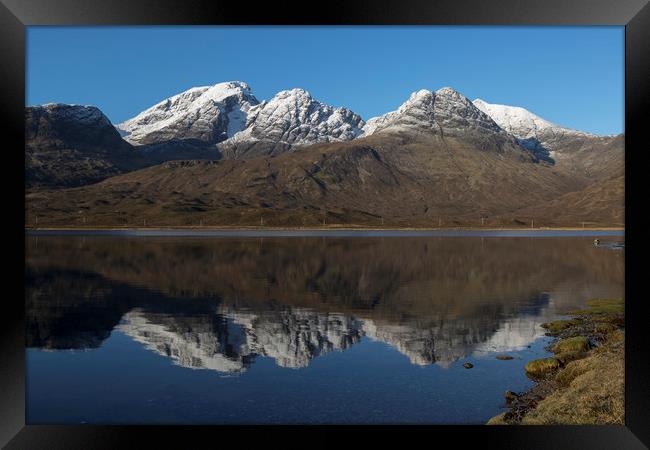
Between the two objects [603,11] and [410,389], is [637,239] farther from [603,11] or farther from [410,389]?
[410,389]

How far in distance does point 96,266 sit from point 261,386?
58601 millimetres

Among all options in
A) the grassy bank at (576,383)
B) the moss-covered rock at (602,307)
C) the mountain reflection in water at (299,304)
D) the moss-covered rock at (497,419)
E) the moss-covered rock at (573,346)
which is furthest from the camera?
the moss-covered rock at (602,307)

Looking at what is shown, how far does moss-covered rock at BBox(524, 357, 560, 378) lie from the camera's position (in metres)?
23.3

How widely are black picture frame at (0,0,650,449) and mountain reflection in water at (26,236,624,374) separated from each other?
1532 cm

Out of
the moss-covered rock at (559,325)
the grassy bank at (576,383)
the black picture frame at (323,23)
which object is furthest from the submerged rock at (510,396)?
the moss-covered rock at (559,325)

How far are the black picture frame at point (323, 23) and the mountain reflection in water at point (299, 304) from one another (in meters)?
15.3

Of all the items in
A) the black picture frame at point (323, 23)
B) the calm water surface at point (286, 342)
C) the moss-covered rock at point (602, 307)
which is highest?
the black picture frame at point (323, 23)

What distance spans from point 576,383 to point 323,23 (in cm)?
1388

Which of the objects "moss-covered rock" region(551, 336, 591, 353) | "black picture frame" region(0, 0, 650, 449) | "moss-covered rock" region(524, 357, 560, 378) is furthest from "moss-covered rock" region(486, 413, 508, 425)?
"moss-covered rock" region(551, 336, 591, 353)

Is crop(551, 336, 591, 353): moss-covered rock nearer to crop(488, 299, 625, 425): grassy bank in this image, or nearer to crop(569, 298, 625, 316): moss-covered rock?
crop(488, 299, 625, 425): grassy bank

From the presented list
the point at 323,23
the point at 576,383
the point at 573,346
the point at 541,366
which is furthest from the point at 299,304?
the point at 323,23

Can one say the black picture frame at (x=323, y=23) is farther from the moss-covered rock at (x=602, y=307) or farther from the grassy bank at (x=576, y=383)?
the moss-covered rock at (x=602, y=307)

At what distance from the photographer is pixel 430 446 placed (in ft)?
32.3

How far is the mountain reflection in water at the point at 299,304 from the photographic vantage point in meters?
30.3
